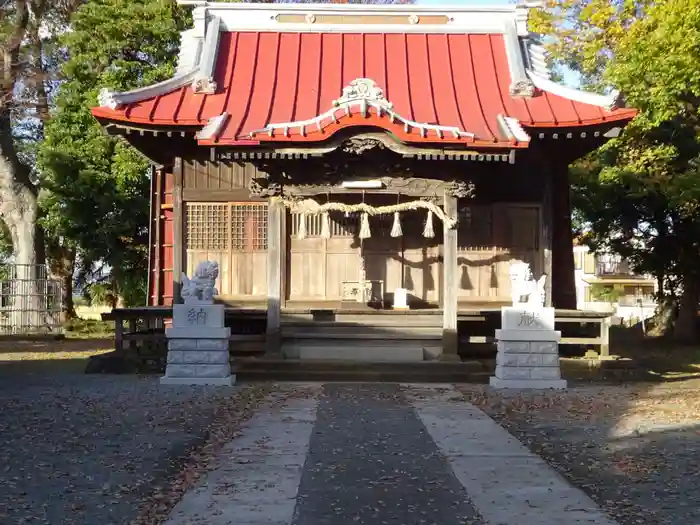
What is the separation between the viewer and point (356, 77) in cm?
1531

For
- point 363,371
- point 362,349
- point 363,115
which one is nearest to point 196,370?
point 363,371

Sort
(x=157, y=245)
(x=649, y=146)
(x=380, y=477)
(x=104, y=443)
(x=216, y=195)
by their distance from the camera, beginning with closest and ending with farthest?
(x=380, y=477) < (x=104, y=443) < (x=216, y=195) < (x=157, y=245) < (x=649, y=146)

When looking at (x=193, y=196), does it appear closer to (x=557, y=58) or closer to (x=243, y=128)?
(x=243, y=128)

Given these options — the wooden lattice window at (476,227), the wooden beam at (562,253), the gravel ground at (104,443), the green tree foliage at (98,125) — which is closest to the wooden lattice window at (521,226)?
the wooden lattice window at (476,227)

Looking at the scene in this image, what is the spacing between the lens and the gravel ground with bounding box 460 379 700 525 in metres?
5.92

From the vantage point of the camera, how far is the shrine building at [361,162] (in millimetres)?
12797

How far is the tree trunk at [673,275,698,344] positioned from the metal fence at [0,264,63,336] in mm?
18426

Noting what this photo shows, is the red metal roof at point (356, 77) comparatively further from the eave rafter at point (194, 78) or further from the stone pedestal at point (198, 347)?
the stone pedestal at point (198, 347)

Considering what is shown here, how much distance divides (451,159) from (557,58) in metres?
14.2

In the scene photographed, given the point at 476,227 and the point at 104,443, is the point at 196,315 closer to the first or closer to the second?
the point at 104,443

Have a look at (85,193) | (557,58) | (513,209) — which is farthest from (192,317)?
(557,58)

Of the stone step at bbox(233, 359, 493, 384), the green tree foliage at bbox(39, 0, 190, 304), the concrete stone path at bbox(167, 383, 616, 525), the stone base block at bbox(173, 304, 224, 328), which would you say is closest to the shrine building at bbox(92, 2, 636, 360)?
the stone step at bbox(233, 359, 493, 384)

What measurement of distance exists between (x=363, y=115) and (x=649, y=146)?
34.7ft

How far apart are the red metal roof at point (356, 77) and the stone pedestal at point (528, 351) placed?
2.81 metres
